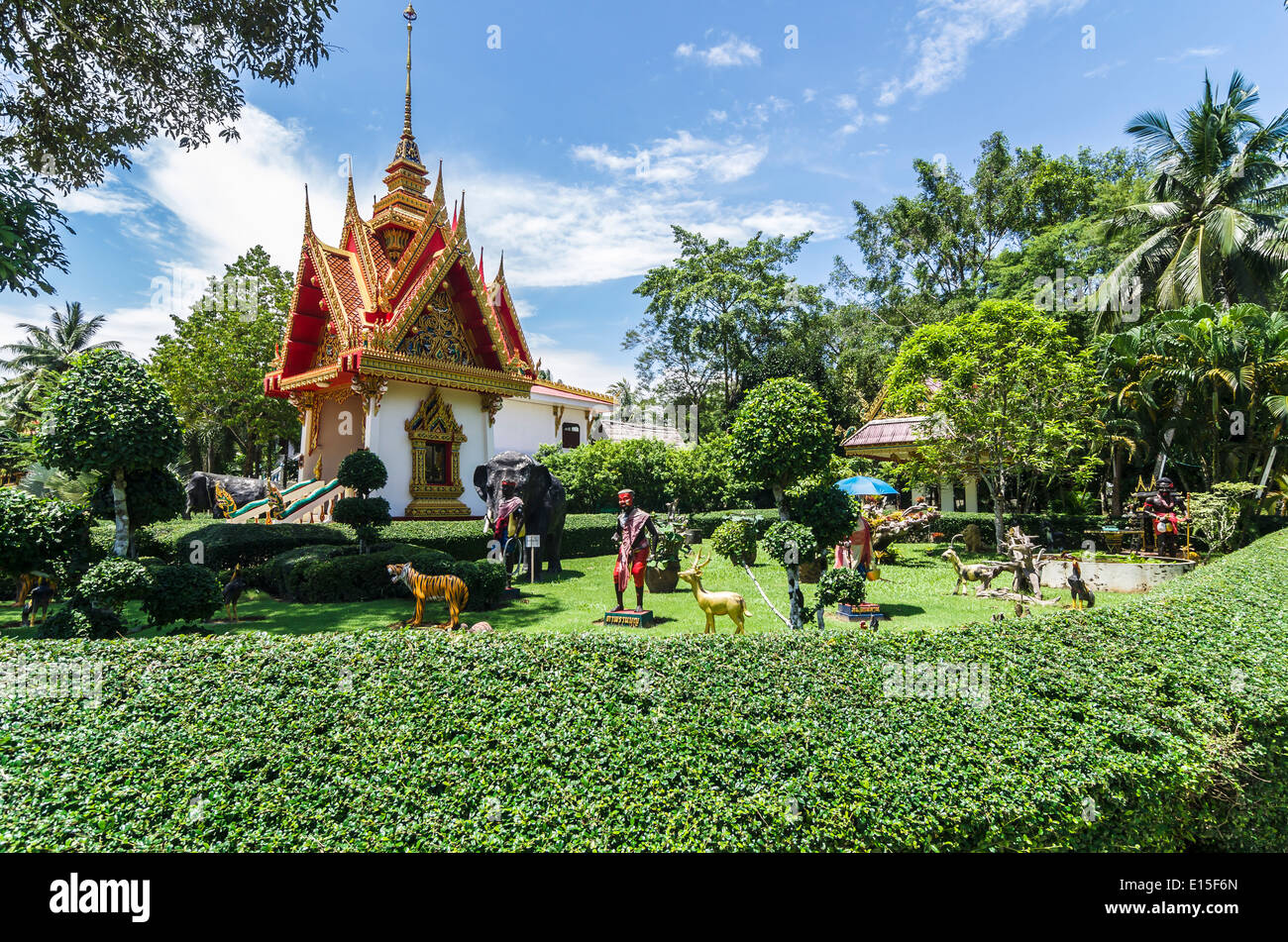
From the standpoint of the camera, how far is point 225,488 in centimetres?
2105

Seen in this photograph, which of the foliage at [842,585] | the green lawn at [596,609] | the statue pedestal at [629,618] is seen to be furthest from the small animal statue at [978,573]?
the statue pedestal at [629,618]

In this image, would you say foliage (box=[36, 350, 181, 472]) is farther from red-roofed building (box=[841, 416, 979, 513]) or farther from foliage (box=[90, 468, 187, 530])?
red-roofed building (box=[841, 416, 979, 513])

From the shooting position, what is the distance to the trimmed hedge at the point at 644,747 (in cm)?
294

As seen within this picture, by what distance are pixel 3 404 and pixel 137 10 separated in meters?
29.4

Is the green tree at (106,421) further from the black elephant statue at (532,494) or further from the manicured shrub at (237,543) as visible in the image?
the black elephant statue at (532,494)

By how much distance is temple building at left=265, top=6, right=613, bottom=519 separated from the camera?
18.7 m

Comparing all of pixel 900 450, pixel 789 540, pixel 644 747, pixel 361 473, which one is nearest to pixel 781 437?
pixel 789 540

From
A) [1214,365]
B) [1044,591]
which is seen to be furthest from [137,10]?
Answer: [1214,365]

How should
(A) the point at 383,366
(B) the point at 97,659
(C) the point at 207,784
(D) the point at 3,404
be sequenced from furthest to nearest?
(D) the point at 3,404 < (A) the point at 383,366 < (B) the point at 97,659 < (C) the point at 207,784

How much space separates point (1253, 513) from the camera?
50.6ft

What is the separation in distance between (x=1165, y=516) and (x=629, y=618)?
13567mm

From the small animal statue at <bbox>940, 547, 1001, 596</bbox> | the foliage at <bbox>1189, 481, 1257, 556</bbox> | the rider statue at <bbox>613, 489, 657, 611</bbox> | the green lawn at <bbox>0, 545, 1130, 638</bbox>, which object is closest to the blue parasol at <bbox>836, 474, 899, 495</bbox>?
the green lawn at <bbox>0, 545, 1130, 638</bbox>

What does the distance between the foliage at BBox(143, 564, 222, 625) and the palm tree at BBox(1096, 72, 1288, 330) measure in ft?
84.4

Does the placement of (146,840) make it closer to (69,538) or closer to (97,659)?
(97,659)
